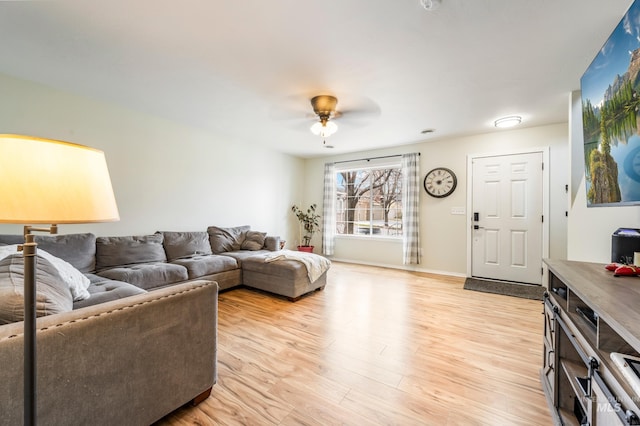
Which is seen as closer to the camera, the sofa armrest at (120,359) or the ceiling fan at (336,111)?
the sofa armrest at (120,359)

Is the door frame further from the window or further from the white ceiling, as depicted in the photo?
the window

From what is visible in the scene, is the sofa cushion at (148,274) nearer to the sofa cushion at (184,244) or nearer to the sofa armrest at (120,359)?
the sofa cushion at (184,244)

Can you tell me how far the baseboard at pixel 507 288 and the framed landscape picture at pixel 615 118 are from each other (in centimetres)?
213

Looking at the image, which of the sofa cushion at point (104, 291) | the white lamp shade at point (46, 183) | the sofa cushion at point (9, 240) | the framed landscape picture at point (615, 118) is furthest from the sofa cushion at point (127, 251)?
the framed landscape picture at point (615, 118)

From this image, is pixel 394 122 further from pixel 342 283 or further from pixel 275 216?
pixel 275 216

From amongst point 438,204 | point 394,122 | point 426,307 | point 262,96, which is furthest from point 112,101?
point 438,204

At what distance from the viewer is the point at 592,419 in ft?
2.86

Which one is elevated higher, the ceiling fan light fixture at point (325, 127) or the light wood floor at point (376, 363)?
the ceiling fan light fixture at point (325, 127)

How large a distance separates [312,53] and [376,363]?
2.44 metres

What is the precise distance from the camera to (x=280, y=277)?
318cm

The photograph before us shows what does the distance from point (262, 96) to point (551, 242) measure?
171 inches

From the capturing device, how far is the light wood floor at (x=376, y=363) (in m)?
1.39

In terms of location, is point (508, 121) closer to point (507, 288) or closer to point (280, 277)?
point (507, 288)

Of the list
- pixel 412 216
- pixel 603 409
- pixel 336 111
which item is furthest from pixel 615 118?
pixel 412 216
